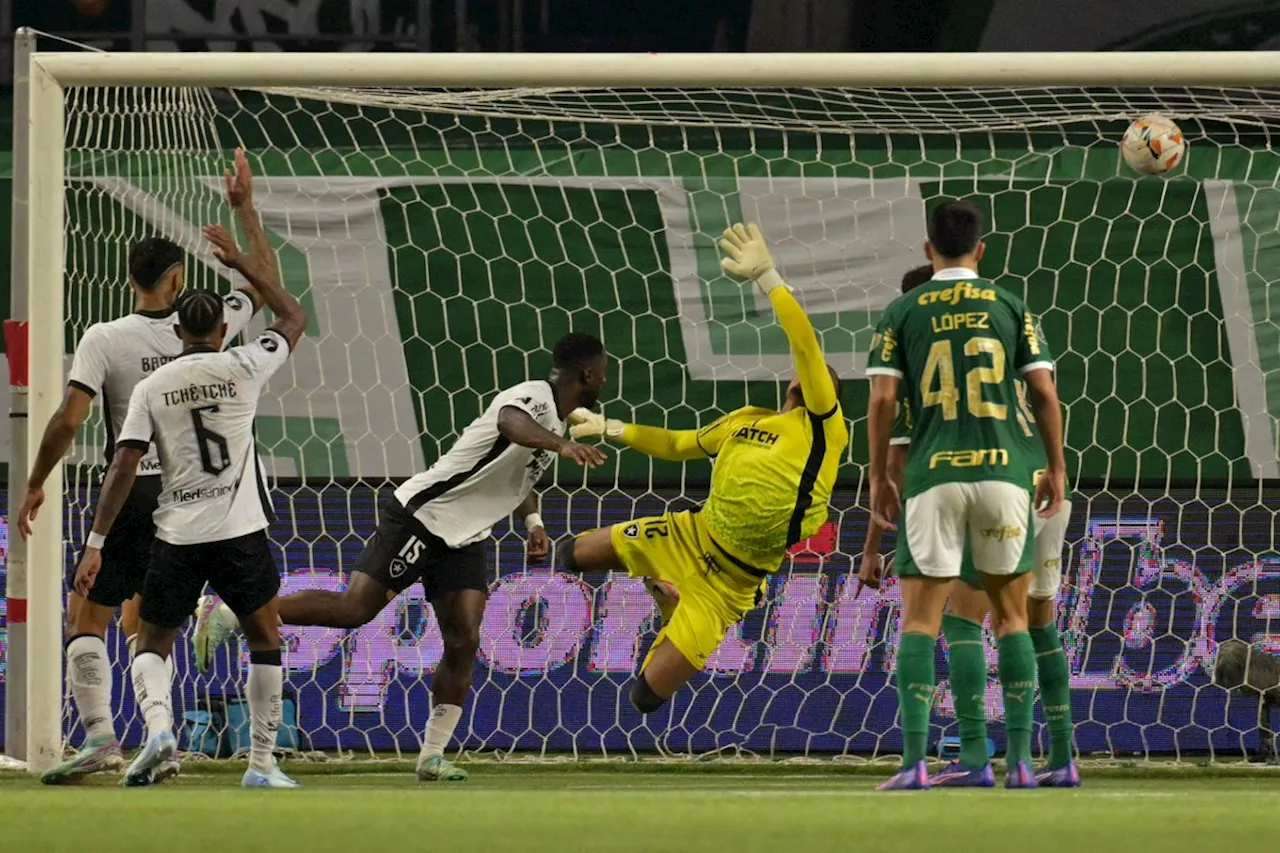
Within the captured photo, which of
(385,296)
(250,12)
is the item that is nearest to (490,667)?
(385,296)

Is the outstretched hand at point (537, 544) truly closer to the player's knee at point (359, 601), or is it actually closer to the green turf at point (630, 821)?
the player's knee at point (359, 601)

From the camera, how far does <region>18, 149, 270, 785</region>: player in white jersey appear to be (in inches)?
253

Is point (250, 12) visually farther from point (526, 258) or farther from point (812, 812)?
point (812, 812)

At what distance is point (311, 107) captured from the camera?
877cm

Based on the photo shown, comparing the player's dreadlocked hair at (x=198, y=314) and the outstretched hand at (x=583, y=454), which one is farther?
the outstretched hand at (x=583, y=454)

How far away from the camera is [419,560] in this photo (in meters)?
7.02

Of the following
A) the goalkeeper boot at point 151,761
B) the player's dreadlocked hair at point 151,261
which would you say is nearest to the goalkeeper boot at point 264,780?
the goalkeeper boot at point 151,761

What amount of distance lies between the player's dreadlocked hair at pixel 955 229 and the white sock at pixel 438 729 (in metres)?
2.50

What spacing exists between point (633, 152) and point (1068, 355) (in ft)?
6.80

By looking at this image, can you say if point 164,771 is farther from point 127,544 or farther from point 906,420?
point 906,420

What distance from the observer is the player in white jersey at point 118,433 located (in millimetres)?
6414

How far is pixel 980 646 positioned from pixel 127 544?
2.87 meters

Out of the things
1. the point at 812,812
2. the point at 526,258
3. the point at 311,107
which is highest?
the point at 311,107

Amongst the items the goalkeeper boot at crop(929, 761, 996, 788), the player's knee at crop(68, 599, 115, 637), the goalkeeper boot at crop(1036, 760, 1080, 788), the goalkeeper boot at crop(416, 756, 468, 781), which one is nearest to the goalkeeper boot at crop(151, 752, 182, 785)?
the player's knee at crop(68, 599, 115, 637)
